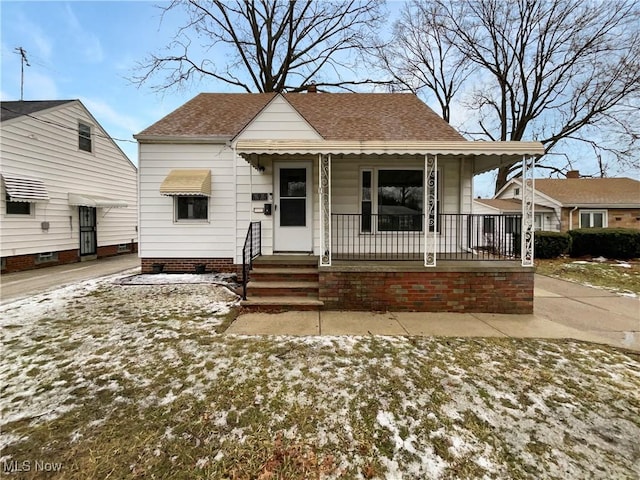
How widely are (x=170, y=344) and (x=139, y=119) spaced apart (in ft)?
52.9

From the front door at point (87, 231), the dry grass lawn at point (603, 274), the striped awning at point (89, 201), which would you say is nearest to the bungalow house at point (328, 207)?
the dry grass lawn at point (603, 274)

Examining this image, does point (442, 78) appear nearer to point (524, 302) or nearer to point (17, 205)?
point (524, 302)

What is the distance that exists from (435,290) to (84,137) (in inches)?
542

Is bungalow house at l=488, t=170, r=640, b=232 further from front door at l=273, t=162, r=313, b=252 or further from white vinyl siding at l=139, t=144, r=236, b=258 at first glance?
white vinyl siding at l=139, t=144, r=236, b=258

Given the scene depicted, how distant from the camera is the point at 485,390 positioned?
2834mm

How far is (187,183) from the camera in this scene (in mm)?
7344

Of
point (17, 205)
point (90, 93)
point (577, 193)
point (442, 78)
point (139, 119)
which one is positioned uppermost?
point (442, 78)

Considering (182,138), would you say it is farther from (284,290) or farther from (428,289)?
(428,289)

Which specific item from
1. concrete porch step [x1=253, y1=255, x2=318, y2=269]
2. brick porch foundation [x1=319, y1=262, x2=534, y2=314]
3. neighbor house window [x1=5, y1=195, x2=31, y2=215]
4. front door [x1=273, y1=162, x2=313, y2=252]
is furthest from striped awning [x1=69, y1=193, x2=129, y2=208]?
brick porch foundation [x1=319, y1=262, x2=534, y2=314]

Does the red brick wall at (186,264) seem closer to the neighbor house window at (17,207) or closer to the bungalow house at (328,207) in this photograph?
the bungalow house at (328,207)

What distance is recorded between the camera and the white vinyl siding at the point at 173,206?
779cm

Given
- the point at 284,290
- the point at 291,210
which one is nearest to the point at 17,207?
the point at 291,210

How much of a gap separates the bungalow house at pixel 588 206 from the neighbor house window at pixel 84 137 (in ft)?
75.0

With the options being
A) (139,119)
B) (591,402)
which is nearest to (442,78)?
(139,119)
